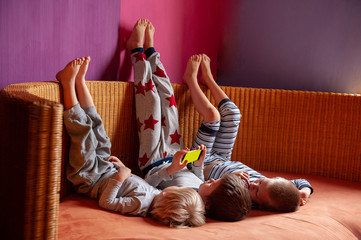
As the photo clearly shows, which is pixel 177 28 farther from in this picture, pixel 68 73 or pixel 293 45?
pixel 68 73

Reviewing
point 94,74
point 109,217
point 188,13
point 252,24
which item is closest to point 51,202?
point 109,217

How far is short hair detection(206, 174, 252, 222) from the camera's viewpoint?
1.34 metres

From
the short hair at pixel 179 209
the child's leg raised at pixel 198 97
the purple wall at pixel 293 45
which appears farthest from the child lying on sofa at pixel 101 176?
the purple wall at pixel 293 45

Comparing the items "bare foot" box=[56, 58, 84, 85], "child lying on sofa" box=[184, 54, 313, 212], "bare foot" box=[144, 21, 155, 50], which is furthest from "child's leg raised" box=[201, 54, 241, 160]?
"bare foot" box=[56, 58, 84, 85]

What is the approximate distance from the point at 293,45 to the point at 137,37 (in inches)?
39.3

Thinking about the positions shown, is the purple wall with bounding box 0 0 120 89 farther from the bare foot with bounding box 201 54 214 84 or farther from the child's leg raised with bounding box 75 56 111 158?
the bare foot with bounding box 201 54 214 84

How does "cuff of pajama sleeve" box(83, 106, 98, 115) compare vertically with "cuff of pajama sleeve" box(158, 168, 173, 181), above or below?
above

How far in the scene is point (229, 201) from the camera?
52.7 inches

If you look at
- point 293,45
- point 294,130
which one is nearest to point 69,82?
point 294,130

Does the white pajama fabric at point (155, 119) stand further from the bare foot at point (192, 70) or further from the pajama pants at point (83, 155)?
the pajama pants at point (83, 155)

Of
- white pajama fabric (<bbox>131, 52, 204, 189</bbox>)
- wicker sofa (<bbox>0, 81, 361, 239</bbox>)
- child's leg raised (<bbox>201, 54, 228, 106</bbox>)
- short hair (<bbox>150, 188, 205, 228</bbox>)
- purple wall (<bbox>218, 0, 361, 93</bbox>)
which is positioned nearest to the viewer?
wicker sofa (<bbox>0, 81, 361, 239</bbox>)

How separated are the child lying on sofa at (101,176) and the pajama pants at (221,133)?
47cm

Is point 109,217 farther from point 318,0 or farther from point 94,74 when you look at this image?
point 318,0

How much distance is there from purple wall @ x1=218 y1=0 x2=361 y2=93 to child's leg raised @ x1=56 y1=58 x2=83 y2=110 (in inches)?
49.3
